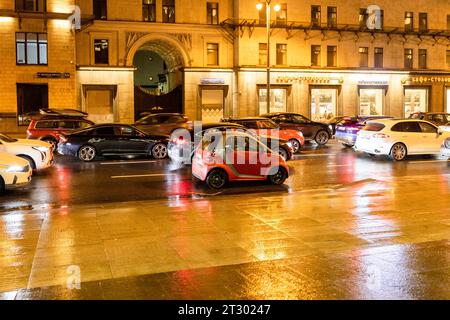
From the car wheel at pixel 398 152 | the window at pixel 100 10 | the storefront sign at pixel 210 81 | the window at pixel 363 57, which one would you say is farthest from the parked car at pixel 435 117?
the window at pixel 100 10

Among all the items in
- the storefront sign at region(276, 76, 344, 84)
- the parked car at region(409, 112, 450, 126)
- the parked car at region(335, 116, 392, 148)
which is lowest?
the parked car at region(335, 116, 392, 148)

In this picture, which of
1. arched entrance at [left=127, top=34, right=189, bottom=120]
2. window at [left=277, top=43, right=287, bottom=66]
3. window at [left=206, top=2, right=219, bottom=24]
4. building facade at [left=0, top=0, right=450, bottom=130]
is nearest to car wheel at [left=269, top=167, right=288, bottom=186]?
building facade at [left=0, top=0, right=450, bottom=130]

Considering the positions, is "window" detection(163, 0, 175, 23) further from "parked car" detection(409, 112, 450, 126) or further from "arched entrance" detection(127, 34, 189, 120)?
"parked car" detection(409, 112, 450, 126)

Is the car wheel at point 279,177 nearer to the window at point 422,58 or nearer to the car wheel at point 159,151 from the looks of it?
the car wheel at point 159,151

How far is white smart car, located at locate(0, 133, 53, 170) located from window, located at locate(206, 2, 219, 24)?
25.0 m

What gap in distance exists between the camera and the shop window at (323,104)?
42188mm

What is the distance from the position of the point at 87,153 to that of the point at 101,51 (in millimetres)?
18844

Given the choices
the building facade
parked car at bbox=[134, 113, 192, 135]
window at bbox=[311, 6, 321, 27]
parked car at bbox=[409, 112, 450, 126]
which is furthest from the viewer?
window at bbox=[311, 6, 321, 27]

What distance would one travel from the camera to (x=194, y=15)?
3878 centimetres

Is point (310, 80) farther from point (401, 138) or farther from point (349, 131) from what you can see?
point (401, 138)

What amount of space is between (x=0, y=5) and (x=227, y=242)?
30.7 meters

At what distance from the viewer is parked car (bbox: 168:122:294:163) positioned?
18.6m

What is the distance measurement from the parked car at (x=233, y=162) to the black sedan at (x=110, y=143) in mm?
6486
